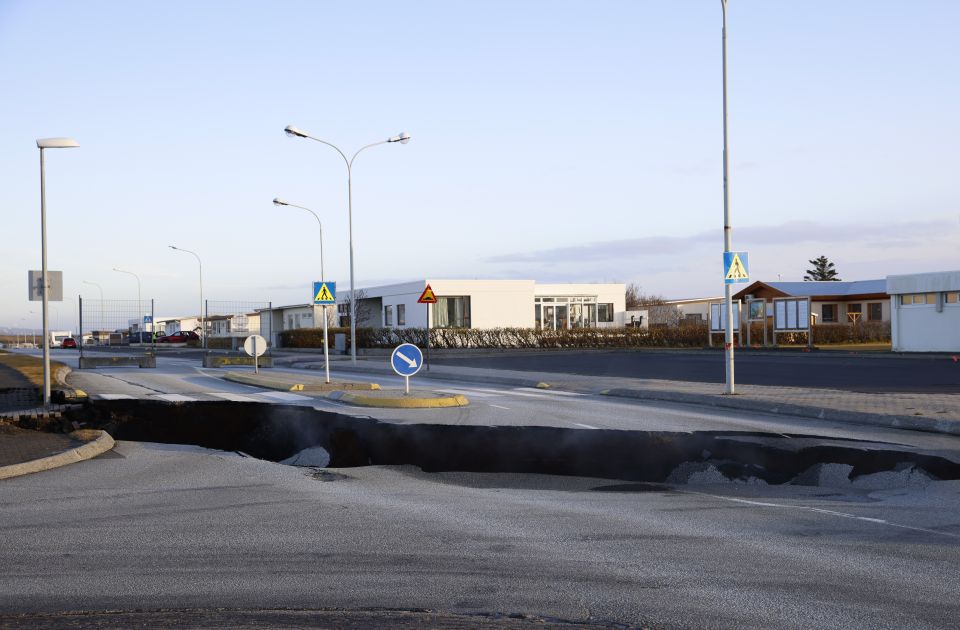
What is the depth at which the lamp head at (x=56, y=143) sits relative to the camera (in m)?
19.7

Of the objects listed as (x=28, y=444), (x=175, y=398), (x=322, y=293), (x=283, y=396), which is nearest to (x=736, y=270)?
(x=283, y=396)

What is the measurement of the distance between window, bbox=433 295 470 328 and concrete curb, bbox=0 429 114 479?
44.8 m

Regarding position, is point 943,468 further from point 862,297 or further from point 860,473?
point 862,297

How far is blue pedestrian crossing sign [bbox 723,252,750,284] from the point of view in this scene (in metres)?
18.5

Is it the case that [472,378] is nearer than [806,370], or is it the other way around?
[472,378]

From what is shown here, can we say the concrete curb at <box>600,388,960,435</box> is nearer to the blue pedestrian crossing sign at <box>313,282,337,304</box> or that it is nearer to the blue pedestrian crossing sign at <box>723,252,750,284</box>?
the blue pedestrian crossing sign at <box>723,252,750,284</box>

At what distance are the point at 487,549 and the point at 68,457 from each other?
258 inches

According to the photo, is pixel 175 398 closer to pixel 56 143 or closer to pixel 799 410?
pixel 56 143

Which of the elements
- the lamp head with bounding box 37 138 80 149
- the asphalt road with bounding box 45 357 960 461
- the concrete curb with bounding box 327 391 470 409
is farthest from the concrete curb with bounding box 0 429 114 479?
the lamp head with bounding box 37 138 80 149

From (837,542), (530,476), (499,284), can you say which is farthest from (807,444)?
(499,284)

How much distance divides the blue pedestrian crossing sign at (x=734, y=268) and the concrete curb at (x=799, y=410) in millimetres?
2402

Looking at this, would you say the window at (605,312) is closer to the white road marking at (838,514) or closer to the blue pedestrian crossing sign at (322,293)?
the blue pedestrian crossing sign at (322,293)

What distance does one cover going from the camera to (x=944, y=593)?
209 inches

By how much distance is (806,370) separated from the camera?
28422mm
